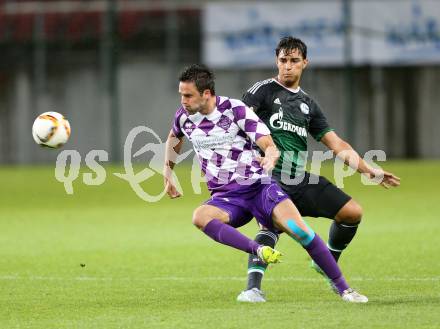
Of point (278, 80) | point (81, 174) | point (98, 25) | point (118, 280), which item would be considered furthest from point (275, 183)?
point (98, 25)

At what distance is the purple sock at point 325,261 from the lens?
25.1 feet

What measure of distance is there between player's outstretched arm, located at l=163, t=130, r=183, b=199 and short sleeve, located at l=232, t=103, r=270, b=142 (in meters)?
0.63

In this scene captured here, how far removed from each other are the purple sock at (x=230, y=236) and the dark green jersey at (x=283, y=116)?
A: 87 centimetres

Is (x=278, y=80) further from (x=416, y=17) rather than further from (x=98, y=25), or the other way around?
(x=98, y=25)

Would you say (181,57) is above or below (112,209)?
above

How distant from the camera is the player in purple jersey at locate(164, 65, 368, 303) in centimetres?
761

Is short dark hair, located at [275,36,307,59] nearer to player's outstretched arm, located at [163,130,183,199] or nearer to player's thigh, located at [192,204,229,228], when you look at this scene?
player's outstretched arm, located at [163,130,183,199]

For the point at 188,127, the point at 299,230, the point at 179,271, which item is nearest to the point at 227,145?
the point at 188,127

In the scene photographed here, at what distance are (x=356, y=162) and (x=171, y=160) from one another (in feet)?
4.62

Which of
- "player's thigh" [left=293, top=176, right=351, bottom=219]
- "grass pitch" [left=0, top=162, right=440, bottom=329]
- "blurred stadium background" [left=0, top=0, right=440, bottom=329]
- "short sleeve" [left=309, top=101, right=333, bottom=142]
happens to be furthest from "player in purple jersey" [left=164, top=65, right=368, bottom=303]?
"blurred stadium background" [left=0, top=0, right=440, bottom=329]

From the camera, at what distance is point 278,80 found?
8336 mm

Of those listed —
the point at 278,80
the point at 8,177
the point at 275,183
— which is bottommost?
the point at 8,177

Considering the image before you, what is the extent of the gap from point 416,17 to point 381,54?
1.13 metres

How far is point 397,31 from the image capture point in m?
24.7
